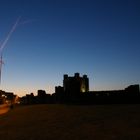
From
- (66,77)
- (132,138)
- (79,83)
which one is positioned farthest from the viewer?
(66,77)

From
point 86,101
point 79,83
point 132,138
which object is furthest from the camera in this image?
point 79,83

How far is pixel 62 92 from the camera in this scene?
112 metres

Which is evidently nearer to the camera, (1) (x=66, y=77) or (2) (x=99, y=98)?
(2) (x=99, y=98)

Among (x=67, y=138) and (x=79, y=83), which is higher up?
(x=79, y=83)

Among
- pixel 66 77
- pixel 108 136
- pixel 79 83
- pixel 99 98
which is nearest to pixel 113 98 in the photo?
pixel 99 98

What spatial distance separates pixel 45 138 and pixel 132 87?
7613 centimetres

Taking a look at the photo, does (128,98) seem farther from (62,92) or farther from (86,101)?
(62,92)

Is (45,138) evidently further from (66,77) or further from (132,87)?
(66,77)

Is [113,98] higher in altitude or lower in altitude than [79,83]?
lower

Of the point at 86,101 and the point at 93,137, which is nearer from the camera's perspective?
the point at 93,137

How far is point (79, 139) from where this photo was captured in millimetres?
14734

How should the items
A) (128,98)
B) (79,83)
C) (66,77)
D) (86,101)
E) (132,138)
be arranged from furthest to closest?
(66,77) < (79,83) < (86,101) < (128,98) < (132,138)

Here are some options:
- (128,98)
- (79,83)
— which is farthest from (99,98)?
(79,83)

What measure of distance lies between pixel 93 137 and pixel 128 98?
70.7 m
